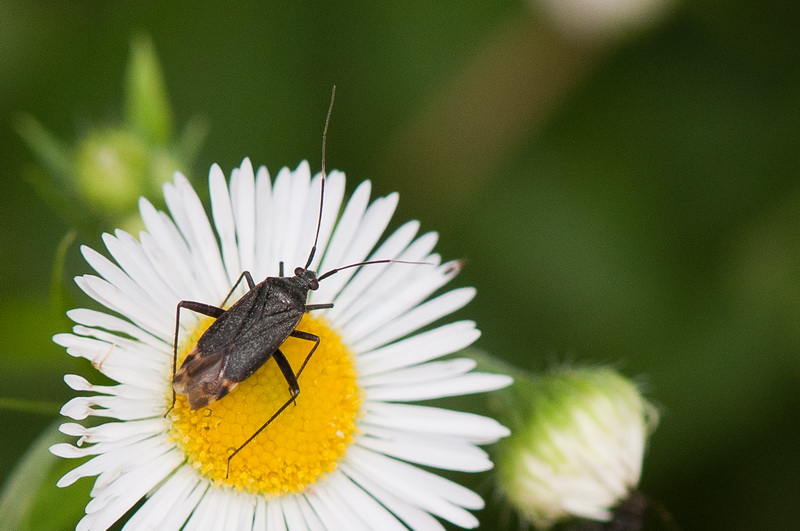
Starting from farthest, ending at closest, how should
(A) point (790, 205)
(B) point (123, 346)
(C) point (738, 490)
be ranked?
(A) point (790, 205) < (C) point (738, 490) < (B) point (123, 346)

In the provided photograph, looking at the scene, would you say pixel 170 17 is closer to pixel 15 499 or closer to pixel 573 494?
pixel 15 499

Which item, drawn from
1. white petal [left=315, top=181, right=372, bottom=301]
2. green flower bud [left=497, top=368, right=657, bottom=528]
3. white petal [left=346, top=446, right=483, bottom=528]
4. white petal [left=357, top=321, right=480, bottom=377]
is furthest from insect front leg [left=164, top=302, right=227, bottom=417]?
green flower bud [left=497, top=368, right=657, bottom=528]

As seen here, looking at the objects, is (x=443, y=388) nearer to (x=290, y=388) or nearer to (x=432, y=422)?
(x=432, y=422)

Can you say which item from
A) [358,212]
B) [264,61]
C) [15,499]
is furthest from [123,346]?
[264,61]

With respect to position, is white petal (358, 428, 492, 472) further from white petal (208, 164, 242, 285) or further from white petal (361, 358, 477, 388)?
white petal (208, 164, 242, 285)

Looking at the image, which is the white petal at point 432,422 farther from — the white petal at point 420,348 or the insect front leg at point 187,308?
the insect front leg at point 187,308

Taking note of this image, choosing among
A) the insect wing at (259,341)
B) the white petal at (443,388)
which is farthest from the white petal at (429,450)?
the insect wing at (259,341)

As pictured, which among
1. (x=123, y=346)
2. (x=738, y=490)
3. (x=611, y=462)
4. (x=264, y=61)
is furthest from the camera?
(x=264, y=61)
